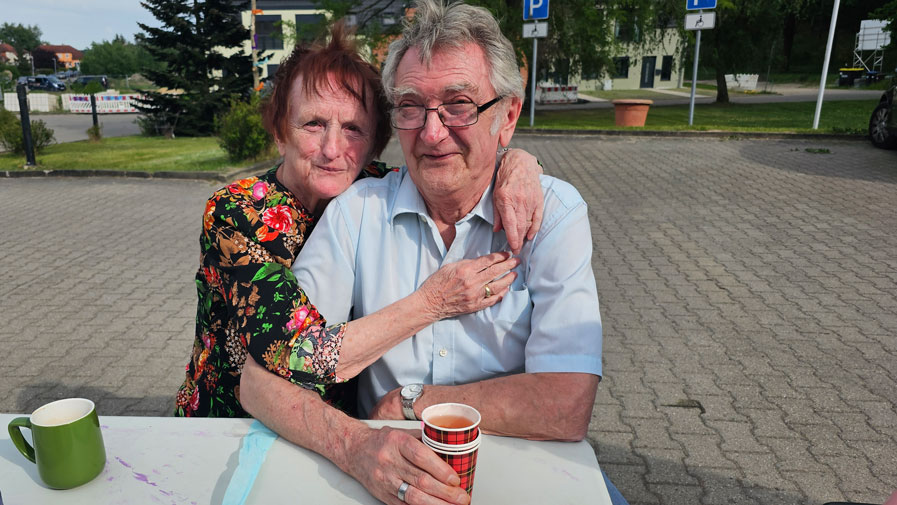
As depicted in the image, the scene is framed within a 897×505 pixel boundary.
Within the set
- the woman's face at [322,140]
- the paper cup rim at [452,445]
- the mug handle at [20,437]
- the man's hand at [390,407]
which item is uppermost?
the woman's face at [322,140]

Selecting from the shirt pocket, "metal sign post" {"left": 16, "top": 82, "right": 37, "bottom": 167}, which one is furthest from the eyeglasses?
"metal sign post" {"left": 16, "top": 82, "right": 37, "bottom": 167}

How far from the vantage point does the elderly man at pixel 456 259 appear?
177 centimetres

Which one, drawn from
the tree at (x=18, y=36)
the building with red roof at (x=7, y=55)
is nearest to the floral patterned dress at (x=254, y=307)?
the building with red roof at (x=7, y=55)

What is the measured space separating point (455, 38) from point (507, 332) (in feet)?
2.94

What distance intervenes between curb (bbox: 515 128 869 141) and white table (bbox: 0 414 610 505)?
15.5m

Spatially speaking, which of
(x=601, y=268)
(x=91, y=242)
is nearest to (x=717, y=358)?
(x=601, y=268)

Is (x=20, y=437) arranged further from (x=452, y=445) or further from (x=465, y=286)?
(x=465, y=286)

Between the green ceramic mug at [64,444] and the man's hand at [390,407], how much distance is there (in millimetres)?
709

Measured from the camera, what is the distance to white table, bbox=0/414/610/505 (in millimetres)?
1402

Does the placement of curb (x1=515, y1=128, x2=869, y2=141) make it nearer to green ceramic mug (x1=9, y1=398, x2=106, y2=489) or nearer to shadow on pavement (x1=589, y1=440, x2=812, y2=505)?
shadow on pavement (x1=589, y1=440, x2=812, y2=505)

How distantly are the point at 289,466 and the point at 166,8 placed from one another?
24179mm

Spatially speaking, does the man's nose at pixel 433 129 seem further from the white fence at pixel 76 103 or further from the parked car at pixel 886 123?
the white fence at pixel 76 103

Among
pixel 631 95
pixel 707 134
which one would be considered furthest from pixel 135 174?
pixel 631 95

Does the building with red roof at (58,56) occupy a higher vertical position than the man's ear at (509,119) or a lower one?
higher
